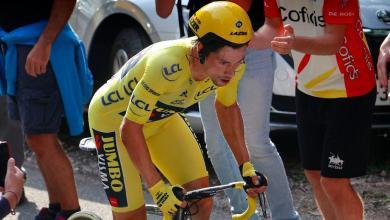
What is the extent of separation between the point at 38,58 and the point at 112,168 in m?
1.15

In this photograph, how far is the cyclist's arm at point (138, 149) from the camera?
3982 mm

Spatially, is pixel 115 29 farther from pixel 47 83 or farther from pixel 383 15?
pixel 383 15

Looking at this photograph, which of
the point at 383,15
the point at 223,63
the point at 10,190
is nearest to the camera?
the point at 10,190

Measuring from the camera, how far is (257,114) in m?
5.15

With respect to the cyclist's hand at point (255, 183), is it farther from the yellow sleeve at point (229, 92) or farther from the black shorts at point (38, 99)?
the black shorts at point (38, 99)

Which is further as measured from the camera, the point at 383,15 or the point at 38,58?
the point at 383,15

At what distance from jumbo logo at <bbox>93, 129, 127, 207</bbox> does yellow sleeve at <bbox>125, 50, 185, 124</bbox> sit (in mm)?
432

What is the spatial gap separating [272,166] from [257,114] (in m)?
0.31

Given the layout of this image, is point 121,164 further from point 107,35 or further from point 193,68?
point 107,35

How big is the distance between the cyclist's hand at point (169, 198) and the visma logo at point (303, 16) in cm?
123

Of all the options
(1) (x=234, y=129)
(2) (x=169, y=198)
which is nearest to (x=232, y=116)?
(1) (x=234, y=129)

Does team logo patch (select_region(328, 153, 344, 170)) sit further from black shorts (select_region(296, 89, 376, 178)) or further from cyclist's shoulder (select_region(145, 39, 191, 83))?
cyclist's shoulder (select_region(145, 39, 191, 83))

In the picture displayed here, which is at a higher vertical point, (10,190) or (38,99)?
(10,190)

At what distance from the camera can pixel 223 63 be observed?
13.0 feet
